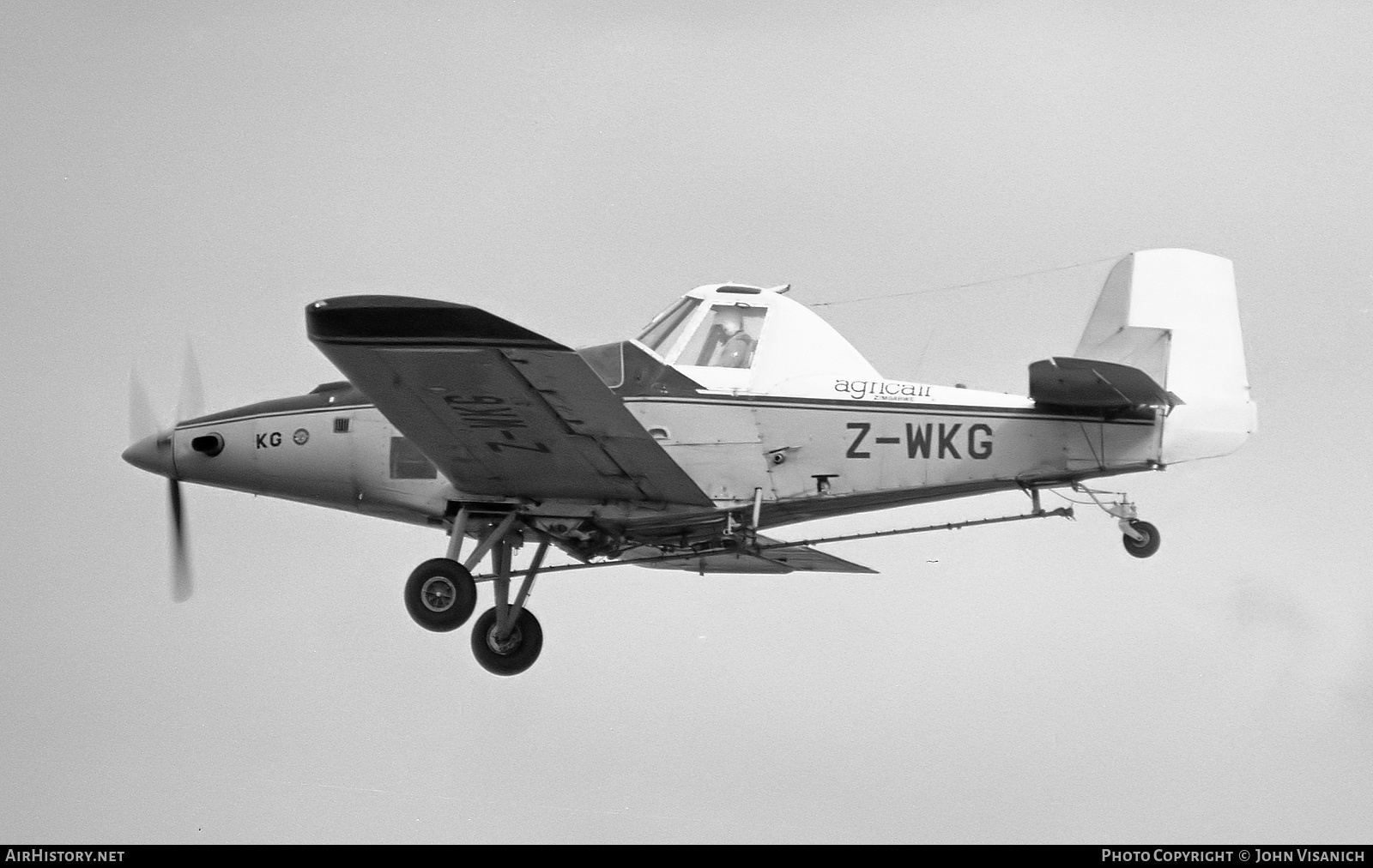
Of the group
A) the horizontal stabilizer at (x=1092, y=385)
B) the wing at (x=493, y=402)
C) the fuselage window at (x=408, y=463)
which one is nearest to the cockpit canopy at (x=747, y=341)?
the wing at (x=493, y=402)

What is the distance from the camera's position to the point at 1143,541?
16.0m

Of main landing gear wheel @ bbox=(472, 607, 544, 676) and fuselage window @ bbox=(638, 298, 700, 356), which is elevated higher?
fuselage window @ bbox=(638, 298, 700, 356)

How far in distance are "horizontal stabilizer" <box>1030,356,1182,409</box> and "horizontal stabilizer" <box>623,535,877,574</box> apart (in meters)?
4.10

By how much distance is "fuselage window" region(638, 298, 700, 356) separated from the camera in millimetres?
17391

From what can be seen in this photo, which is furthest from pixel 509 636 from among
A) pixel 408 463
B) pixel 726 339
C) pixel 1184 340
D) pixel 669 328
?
pixel 1184 340

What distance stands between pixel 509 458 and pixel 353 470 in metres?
1.89

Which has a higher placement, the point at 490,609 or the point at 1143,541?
the point at 1143,541

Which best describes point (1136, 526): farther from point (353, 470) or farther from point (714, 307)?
point (353, 470)

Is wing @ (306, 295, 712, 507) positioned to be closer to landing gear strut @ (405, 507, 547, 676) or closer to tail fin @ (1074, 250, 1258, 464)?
landing gear strut @ (405, 507, 547, 676)

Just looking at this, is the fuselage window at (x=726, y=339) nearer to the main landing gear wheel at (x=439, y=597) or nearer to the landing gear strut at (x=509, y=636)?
the landing gear strut at (x=509, y=636)

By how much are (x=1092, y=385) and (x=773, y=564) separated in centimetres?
529

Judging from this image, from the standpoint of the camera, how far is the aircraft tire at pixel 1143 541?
1600cm

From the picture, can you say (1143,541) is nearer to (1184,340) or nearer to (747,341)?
(1184,340)

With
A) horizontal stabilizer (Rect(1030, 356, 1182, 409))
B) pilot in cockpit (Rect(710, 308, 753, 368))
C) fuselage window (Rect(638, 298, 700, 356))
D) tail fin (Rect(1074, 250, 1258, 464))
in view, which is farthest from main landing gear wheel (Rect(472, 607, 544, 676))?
tail fin (Rect(1074, 250, 1258, 464))
